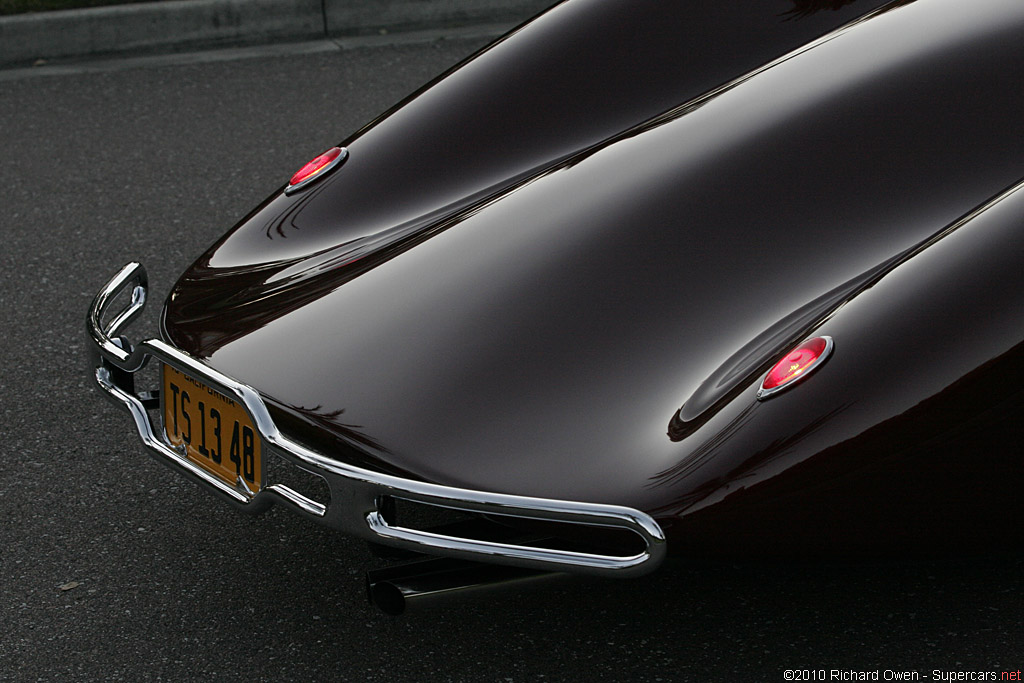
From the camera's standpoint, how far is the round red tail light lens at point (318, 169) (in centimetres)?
277

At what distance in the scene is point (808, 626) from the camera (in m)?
2.18

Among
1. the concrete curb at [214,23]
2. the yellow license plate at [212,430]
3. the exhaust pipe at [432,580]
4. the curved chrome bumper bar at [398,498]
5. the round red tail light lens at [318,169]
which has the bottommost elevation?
the exhaust pipe at [432,580]

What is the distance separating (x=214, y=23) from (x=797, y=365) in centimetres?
509

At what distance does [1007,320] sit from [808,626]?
0.70m

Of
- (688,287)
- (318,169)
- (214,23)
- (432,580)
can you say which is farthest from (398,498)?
(214,23)

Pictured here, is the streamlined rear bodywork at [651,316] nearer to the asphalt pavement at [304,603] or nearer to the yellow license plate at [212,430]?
the yellow license plate at [212,430]

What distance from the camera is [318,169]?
2789 millimetres

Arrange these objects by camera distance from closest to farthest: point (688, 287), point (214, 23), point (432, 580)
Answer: point (432, 580)
point (688, 287)
point (214, 23)

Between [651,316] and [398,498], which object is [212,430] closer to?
[398,498]

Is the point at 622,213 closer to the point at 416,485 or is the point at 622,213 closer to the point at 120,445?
the point at 416,485

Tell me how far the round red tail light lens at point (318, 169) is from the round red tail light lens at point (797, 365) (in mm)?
1294

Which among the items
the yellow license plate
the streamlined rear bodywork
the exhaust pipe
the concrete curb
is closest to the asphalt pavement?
the exhaust pipe

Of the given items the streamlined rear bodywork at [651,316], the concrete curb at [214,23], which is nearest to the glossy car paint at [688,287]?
the streamlined rear bodywork at [651,316]

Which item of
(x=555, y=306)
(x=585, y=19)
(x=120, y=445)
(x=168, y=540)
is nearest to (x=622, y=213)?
(x=555, y=306)
